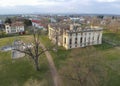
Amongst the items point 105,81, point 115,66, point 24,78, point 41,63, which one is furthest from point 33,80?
point 115,66

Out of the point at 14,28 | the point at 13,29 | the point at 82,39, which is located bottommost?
the point at 82,39

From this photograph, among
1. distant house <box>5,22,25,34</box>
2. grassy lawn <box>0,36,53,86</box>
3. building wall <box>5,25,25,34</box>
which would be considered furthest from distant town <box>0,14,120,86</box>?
building wall <box>5,25,25,34</box>

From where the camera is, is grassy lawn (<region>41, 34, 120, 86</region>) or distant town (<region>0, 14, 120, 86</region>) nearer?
distant town (<region>0, 14, 120, 86</region>)

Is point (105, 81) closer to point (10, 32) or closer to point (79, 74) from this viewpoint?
point (79, 74)

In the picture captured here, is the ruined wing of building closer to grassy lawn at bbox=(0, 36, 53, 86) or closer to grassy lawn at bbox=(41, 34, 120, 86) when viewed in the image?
grassy lawn at bbox=(41, 34, 120, 86)

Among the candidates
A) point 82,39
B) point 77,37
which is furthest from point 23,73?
point 82,39

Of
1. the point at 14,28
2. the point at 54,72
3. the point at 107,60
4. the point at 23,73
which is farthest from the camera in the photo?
the point at 14,28

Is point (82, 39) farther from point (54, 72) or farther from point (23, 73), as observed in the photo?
point (23, 73)

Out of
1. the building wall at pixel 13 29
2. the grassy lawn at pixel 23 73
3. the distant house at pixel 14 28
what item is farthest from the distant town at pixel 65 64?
the building wall at pixel 13 29

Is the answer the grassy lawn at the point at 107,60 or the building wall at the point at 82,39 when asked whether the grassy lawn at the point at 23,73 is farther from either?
the building wall at the point at 82,39
